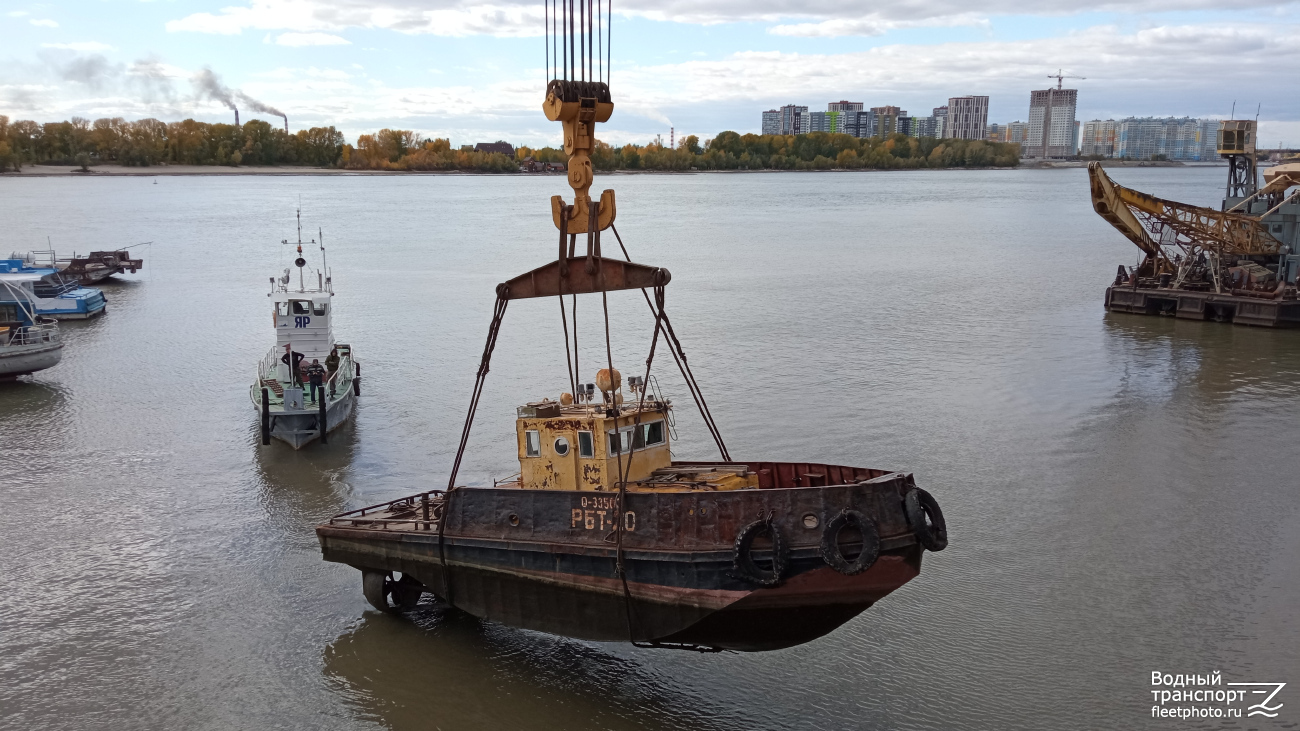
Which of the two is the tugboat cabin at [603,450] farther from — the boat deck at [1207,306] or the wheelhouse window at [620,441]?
the boat deck at [1207,306]

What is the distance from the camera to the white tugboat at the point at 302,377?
26.5m

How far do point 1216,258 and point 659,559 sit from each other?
40294mm

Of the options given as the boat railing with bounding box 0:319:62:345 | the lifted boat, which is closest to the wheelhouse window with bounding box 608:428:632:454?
the boat railing with bounding box 0:319:62:345

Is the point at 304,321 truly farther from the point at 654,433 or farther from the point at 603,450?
the point at 603,450

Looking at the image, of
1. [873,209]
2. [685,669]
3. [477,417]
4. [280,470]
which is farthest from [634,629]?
[873,209]

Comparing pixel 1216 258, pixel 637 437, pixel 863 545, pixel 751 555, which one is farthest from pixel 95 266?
pixel 863 545

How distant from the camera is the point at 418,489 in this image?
23.6 m

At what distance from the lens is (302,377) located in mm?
27469

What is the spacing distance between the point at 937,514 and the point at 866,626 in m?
4.15

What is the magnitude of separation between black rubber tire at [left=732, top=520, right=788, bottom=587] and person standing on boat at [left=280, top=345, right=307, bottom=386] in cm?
1736

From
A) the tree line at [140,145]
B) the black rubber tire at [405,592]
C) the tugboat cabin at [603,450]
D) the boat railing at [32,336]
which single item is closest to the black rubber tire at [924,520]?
the tugboat cabin at [603,450]

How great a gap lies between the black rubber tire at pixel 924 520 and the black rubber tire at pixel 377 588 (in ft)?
27.4

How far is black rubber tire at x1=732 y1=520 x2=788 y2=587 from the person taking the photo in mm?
12852

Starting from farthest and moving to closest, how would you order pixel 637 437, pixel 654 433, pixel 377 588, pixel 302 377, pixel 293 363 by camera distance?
pixel 293 363, pixel 302 377, pixel 377 588, pixel 654 433, pixel 637 437
